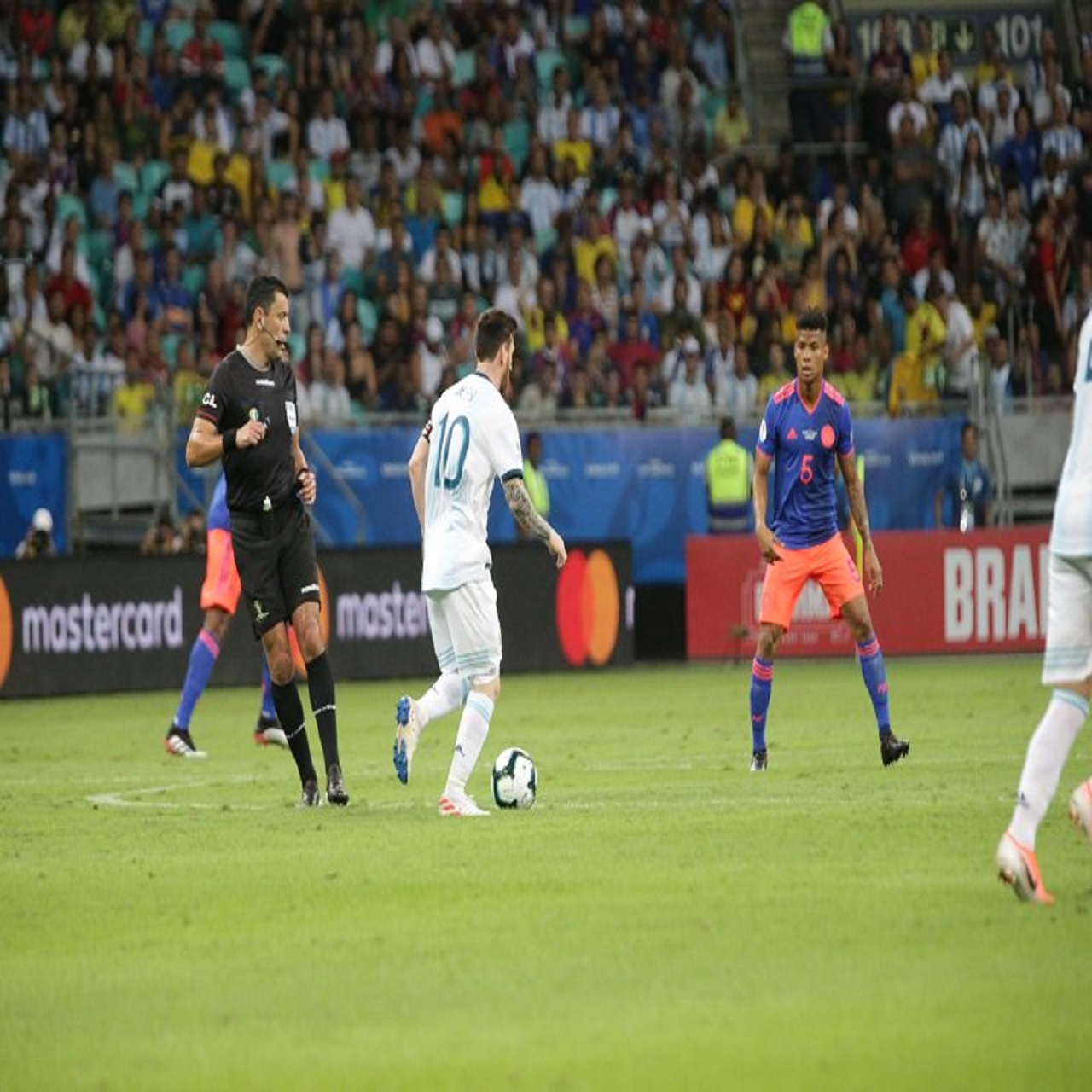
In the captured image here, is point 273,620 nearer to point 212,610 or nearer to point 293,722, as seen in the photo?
point 293,722

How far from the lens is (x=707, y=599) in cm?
2856

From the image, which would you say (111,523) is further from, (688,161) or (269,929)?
(269,929)

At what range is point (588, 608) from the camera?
28078 millimetres

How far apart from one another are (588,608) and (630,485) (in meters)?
1.60

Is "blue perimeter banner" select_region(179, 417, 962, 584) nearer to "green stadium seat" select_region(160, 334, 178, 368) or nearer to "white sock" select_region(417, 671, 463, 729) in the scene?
"green stadium seat" select_region(160, 334, 178, 368)

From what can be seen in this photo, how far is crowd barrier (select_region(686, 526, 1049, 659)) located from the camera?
93.0 feet

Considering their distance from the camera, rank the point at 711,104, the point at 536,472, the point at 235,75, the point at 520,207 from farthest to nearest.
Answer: the point at 711,104 → the point at 235,75 → the point at 520,207 → the point at 536,472

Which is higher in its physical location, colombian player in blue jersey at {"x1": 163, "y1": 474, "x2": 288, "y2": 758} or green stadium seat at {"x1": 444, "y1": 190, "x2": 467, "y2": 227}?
green stadium seat at {"x1": 444, "y1": 190, "x2": 467, "y2": 227}

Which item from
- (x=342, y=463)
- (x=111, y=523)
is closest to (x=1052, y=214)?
(x=342, y=463)

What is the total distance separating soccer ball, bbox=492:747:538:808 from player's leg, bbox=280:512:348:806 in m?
0.93

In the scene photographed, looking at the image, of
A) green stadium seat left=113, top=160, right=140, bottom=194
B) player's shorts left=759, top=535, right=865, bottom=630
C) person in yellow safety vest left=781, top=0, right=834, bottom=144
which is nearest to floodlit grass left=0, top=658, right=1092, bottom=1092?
player's shorts left=759, top=535, right=865, bottom=630

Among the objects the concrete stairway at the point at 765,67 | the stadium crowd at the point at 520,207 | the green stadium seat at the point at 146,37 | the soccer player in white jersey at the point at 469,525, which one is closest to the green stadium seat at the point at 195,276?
the stadium crowd at the point at 520,207

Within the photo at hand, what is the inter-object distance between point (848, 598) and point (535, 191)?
17.0 m

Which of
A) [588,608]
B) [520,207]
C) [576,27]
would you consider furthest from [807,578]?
[576,27]
